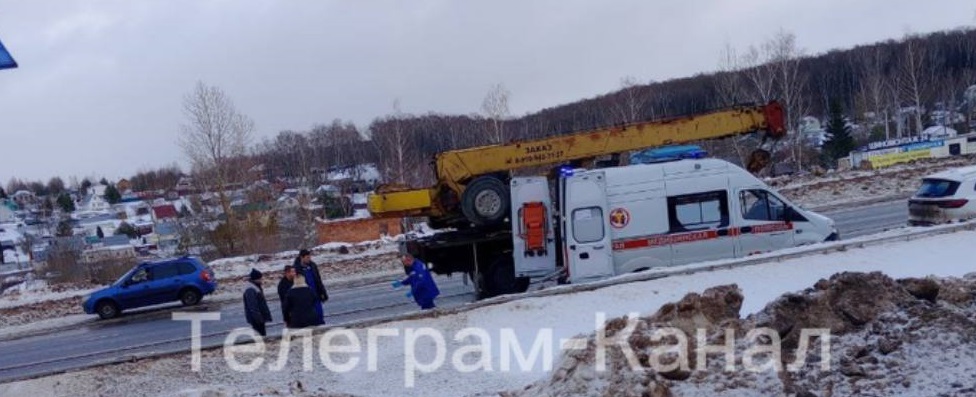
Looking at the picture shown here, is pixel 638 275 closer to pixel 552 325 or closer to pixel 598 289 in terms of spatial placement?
pixel 598 289

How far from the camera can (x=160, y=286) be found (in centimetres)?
2445

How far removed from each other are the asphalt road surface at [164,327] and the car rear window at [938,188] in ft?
9.96

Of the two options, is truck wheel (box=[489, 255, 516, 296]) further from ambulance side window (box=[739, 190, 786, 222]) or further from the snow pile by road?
the snow pile by road

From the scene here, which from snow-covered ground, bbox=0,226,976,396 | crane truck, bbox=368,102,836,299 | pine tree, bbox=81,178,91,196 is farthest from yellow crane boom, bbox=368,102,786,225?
pine tree, bbox=81,178,91,196

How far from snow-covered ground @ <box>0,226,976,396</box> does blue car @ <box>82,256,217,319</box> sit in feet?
44.0

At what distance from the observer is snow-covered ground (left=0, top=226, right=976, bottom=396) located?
10039 mm

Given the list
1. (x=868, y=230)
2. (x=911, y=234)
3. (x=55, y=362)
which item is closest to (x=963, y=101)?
(x=868, y=230)

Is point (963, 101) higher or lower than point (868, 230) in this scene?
higher

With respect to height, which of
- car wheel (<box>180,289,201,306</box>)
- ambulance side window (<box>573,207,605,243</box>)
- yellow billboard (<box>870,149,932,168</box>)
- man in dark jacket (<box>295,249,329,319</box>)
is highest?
yellow billboard (<box>870,149,932,168</box>)

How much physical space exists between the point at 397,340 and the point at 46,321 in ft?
56.3

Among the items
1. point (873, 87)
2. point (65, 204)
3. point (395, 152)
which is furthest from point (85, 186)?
point (873, 87)

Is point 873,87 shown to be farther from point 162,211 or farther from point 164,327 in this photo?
point 162,211

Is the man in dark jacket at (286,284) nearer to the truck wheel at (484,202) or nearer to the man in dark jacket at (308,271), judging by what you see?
the man in dark jacket at (308,271)

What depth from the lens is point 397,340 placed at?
11406mm
